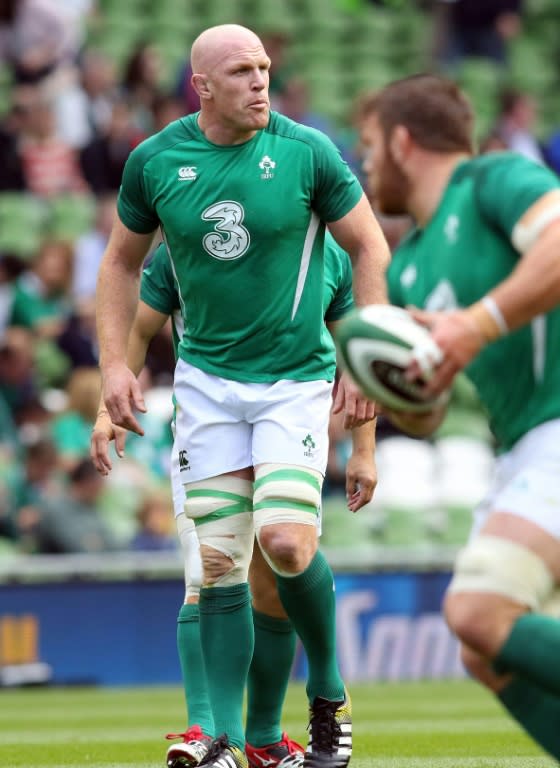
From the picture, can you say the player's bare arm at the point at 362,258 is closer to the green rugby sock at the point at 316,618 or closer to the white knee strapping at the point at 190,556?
the green rugby sock at the point at 316,618

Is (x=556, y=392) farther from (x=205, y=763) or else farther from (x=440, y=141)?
(x=205, y=763)

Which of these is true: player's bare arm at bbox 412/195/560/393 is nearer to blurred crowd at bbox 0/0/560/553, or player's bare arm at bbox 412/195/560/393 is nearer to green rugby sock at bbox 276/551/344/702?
green rugby sock at bbox 276/551/344/702

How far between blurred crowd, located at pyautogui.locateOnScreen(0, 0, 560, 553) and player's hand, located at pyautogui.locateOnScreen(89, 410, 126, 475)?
590cm

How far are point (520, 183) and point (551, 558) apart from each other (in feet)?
3.50

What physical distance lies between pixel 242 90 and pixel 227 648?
2.13 m

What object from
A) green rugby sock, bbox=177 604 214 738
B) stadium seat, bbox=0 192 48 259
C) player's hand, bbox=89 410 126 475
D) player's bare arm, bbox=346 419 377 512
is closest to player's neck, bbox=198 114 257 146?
player's bare arm, bbox=346 419 377 512

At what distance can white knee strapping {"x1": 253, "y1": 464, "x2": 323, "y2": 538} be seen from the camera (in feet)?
21.3

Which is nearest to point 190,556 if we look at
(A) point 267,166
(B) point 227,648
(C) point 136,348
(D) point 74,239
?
(C) point 136,348

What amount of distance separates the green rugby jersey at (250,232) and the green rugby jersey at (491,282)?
1.41 m

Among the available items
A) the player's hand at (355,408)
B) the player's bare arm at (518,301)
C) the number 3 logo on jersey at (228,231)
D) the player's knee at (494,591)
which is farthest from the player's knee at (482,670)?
the number 3 logo on jersey at (228,231)

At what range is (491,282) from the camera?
521 centimetres

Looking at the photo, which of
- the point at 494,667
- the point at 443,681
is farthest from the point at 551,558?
the point at 443,681

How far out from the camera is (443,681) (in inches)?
556

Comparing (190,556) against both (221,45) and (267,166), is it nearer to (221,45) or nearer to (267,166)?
(267,166)
